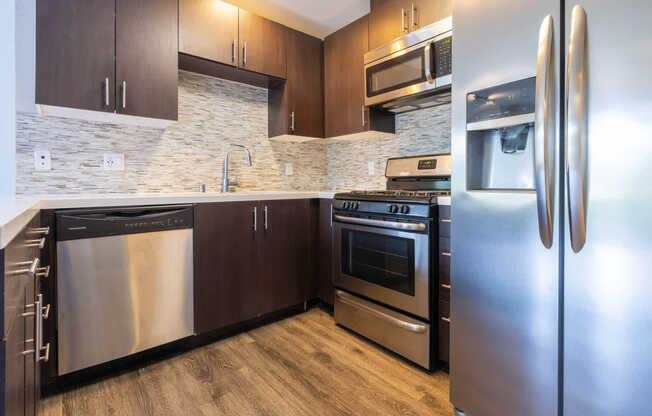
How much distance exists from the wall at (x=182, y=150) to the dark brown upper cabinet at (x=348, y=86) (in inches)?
22.1

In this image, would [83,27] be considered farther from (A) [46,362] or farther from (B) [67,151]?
(A) [46,362]

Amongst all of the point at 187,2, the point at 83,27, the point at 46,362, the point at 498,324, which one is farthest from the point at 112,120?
the point at 498,324

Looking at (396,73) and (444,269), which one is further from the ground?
(396,73)

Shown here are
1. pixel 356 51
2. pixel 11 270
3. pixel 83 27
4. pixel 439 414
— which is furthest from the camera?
pixel 356 51

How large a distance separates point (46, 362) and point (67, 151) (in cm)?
118

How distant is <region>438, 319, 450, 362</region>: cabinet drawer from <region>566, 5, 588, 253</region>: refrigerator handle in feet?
2.88

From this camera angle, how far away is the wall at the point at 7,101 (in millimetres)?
1611

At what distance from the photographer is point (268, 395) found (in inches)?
60.9

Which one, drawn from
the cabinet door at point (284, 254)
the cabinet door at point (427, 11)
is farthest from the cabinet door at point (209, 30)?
the cabinet door at point (427, 11)

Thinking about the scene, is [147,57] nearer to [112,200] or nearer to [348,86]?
[112,200]

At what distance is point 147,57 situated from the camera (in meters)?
1.92

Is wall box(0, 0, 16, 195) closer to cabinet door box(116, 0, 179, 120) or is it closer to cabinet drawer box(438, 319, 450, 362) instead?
cabinet door box(116, 0, 179, 120)

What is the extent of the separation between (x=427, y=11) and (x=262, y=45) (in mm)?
1185

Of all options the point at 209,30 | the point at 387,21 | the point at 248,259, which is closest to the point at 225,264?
the point at 248,259
